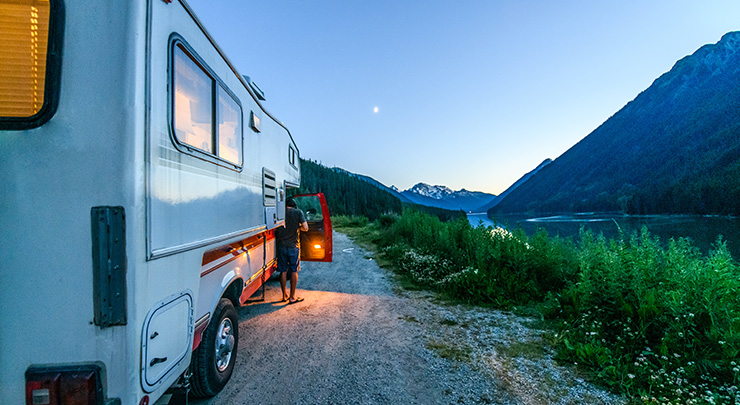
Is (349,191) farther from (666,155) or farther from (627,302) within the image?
(666,155)

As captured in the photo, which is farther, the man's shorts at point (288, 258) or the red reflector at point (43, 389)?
the man's shorts at point (288, 258)

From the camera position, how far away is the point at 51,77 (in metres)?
1.63

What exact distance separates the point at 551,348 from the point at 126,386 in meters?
4.83

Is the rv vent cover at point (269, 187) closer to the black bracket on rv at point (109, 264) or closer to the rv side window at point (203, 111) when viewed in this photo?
the rv side window at point (203, 111)

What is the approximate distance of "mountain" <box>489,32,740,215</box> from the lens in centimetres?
6088

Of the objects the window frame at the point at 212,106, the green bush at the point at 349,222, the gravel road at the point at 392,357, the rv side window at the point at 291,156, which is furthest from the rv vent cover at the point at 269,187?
the green bush at the point at 349,222

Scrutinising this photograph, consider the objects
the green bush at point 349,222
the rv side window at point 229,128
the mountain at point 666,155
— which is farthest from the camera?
the mountain at point 666,155

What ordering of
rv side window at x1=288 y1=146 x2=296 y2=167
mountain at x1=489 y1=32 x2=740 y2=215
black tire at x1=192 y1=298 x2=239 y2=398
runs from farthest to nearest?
mountain at x1=489 y1=32 x2=740 y2=215 → rv side window at x1=288 y1=146 x2=296 y2=167 → black tire at x1=192 y1=298 x2=239 y2=398

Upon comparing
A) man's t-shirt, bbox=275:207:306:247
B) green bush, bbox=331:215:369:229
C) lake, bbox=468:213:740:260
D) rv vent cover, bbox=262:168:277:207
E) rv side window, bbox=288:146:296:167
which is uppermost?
rv side window, bbox=288:146:296:167

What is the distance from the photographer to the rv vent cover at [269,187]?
4.61 metres

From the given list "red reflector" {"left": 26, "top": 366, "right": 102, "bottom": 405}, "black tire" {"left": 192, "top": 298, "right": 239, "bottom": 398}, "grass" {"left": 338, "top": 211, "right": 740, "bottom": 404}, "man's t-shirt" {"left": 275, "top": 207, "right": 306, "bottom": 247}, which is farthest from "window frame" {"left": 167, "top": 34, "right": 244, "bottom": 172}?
"grass" {"left": 338, "top": 211, "right": 740, "bottom": 404}

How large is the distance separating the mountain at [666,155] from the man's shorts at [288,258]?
68699 millimetres

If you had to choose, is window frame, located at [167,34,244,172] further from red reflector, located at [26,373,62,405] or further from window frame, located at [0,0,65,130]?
red reflector, located at [26,373,62,405]

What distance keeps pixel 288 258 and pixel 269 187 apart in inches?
62.9
